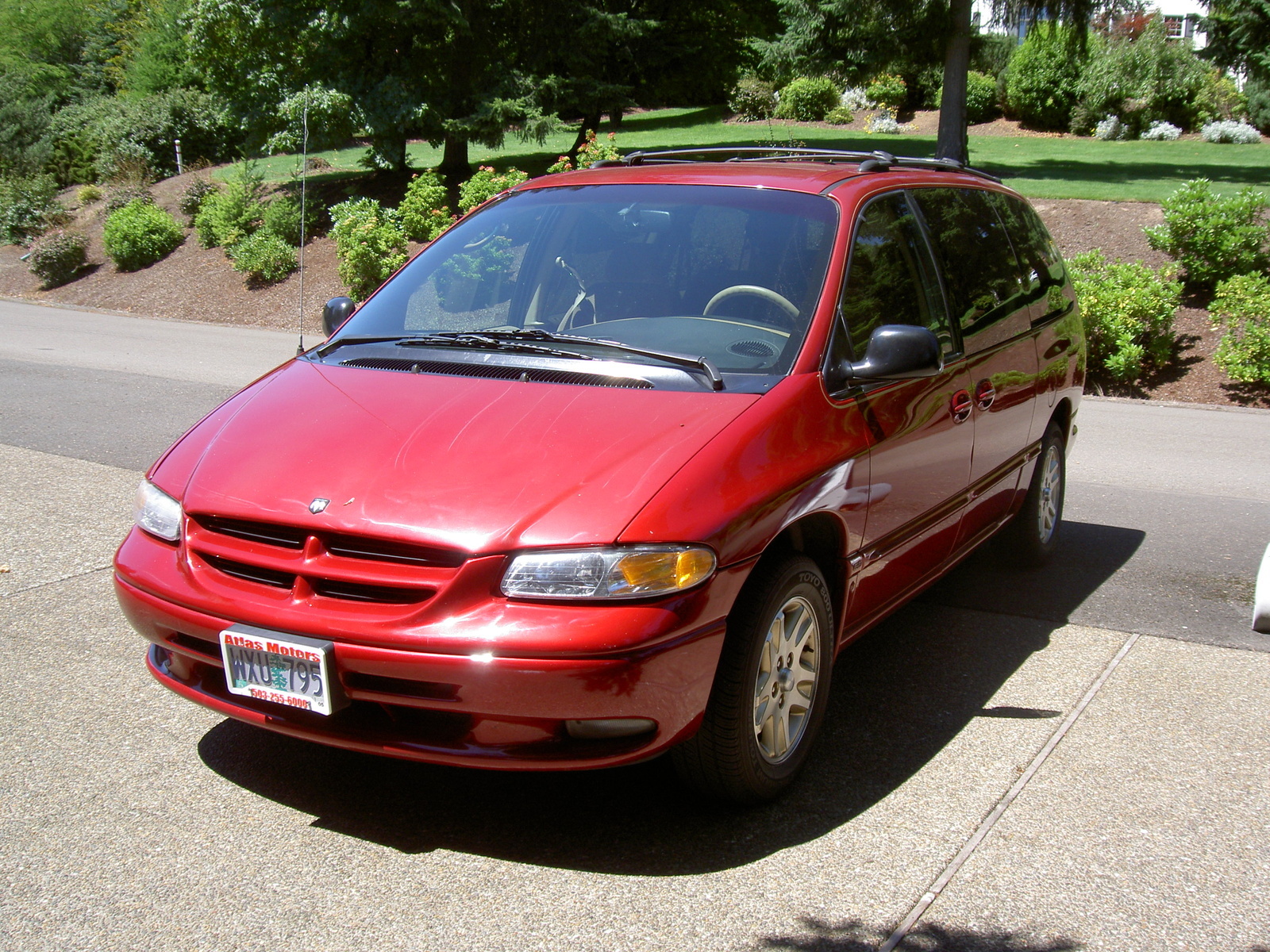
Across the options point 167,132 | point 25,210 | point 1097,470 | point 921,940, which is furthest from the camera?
point 167,132

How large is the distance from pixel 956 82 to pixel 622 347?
20.7 metres

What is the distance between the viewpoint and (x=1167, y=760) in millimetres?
3867

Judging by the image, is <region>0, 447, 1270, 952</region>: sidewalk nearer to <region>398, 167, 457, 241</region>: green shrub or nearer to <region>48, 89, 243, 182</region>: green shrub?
<region>398, 167, 457, 241</region>: green shrub

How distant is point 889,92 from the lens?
117 feet

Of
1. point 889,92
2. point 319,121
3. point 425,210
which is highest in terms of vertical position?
point 889,92

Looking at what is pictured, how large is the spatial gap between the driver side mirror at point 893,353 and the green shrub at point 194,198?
24015 mm

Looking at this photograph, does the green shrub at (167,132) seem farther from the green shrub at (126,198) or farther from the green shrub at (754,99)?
the green shrub at (754,99)

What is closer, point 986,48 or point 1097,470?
point 1097,470

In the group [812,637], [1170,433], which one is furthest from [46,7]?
[812,637]

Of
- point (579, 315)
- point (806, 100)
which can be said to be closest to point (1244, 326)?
point (579, 315)

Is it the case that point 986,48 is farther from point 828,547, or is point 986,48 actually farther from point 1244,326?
point 828,547

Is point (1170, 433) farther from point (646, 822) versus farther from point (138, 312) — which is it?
point (138, 312)

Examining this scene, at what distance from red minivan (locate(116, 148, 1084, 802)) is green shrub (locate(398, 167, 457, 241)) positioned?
544 inches

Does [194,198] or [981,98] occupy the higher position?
[981,98]
